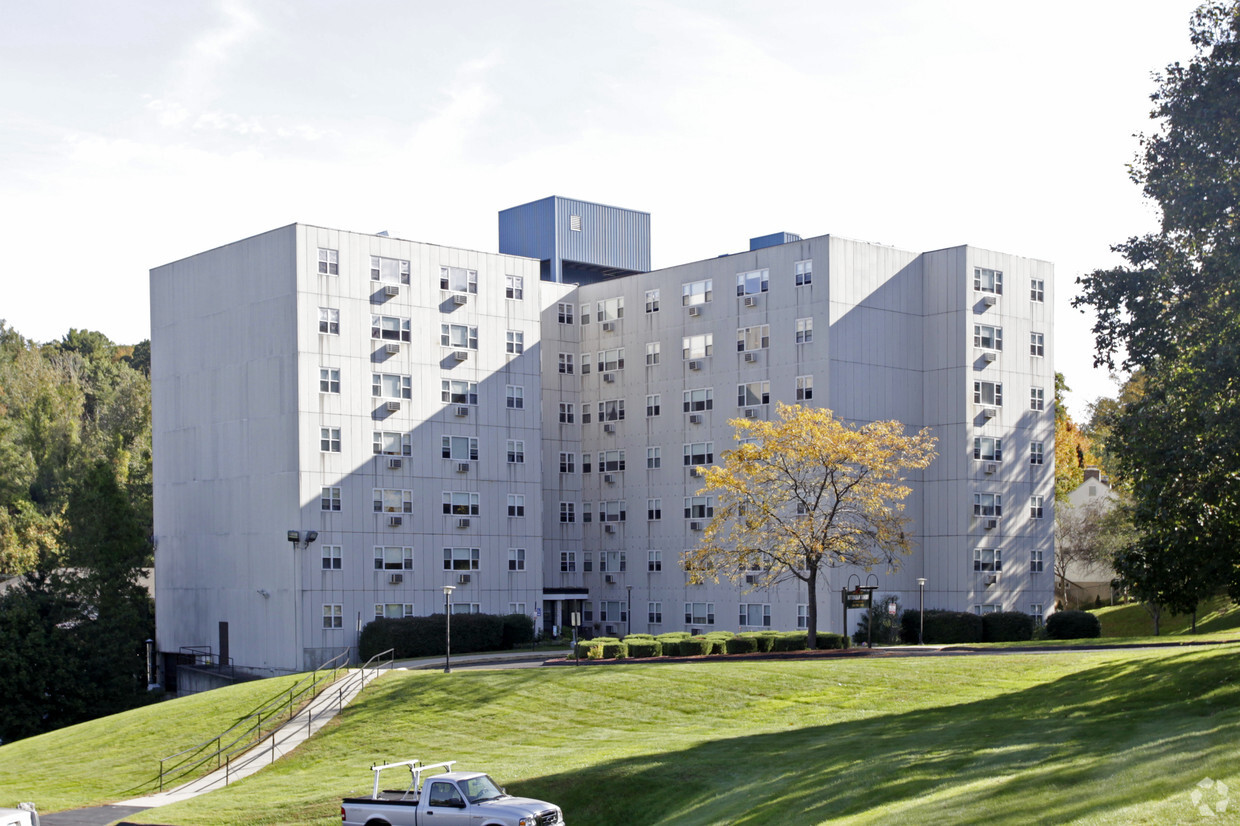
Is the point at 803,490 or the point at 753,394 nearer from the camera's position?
the point at 803,490

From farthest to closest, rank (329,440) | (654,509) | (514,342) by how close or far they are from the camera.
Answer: (654,509), (514,342), (329,440)

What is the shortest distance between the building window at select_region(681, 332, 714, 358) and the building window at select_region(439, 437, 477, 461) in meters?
13.3

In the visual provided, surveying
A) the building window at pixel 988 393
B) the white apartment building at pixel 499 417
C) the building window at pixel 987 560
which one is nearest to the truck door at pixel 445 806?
the white apartment building at pixel 499 417

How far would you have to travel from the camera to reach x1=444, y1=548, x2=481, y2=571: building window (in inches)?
2958

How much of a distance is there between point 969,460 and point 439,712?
39.2m

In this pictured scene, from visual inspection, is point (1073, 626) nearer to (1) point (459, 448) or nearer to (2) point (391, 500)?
(1) point (459, 448)

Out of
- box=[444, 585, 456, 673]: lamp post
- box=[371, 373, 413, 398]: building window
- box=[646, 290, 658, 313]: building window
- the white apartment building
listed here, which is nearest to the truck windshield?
box=[444, 585, 456, 673]: lamp post

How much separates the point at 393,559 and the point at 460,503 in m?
5.30

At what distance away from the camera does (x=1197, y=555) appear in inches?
1302

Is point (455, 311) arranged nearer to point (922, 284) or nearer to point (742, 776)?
point (922, 284)

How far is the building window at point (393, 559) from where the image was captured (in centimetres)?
7225

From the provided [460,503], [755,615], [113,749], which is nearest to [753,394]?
[755,615]

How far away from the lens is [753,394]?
246ft

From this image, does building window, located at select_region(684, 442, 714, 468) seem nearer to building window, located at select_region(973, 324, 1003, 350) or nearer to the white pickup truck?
building window, located at select_region(973, 324, 1003, 350)
